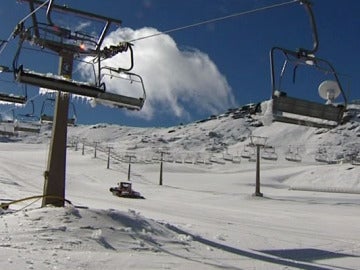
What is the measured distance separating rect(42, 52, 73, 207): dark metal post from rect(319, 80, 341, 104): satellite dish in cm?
733

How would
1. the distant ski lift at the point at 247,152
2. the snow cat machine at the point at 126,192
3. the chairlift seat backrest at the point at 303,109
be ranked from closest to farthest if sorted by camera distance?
the chairlift seat backrest at the point at 303,109 < the snow cat machine at the point at 126,192 < the distant ski lift at the point at 247,152

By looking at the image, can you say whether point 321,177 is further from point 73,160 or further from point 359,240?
point 359,240

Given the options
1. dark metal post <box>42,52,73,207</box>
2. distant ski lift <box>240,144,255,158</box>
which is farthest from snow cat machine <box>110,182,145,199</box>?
distant ski lift <box>240,144,255,158</box>

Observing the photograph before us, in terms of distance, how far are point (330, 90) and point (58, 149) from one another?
7838 millimetres

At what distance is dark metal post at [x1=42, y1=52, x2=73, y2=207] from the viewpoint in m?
14.9

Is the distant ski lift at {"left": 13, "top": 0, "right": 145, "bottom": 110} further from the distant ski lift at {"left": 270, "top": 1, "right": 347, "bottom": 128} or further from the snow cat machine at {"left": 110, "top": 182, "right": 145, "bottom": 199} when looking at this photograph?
the snow cat machine at {"left": 110, "top": 182, "right": 145, "bottom": 199}

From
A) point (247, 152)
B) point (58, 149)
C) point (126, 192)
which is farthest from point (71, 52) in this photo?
point (247, 152)

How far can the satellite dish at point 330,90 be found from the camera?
33.0ft

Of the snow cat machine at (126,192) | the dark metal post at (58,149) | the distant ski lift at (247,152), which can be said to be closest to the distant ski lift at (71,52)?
the dark metal post at (58,149)

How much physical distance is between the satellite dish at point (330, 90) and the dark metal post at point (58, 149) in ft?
24.1

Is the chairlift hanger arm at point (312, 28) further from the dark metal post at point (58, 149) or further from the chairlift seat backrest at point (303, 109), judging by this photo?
the dark metal post at point (58, 149)

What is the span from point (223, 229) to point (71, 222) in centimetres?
597

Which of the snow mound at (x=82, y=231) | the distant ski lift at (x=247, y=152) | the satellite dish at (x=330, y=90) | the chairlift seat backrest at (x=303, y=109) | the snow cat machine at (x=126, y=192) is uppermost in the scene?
the satellite dish at (x=330, y=90)

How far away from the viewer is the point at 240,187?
57406mm
